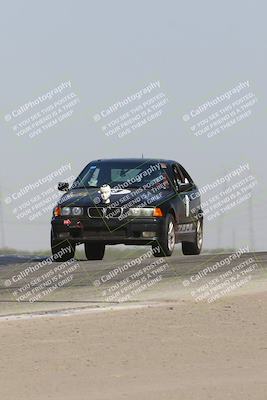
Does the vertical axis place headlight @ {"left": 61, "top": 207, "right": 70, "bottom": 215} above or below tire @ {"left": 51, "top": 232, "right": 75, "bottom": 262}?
above

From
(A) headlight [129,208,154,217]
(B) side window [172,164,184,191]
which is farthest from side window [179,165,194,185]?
(A) headlight [129,208,154,217]

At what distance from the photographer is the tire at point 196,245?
2347cm

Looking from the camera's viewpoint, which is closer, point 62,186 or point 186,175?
point 62,186

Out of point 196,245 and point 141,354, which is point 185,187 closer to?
point 196,245

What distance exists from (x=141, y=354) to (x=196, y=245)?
12.2 meters

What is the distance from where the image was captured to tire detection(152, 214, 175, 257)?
68.8ft

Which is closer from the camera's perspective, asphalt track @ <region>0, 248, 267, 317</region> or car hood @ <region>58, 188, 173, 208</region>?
asphalt track @ <region>0, 248, 267, 317</region>

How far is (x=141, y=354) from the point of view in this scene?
11422 millimetres

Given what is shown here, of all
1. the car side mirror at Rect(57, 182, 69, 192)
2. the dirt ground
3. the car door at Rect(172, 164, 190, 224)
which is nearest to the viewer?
the dirt ground

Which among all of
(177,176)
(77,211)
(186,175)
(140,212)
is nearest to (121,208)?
(140,212)

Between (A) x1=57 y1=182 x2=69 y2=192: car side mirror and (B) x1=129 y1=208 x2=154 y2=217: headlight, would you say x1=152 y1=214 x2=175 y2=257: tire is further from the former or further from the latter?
(A) x1=57 y1=182 x2=69 y2=192: car side mirror

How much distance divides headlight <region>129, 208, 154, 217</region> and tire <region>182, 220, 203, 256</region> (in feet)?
8.76

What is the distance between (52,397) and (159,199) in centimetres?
1212

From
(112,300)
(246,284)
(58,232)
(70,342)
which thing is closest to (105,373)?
(70,342)
